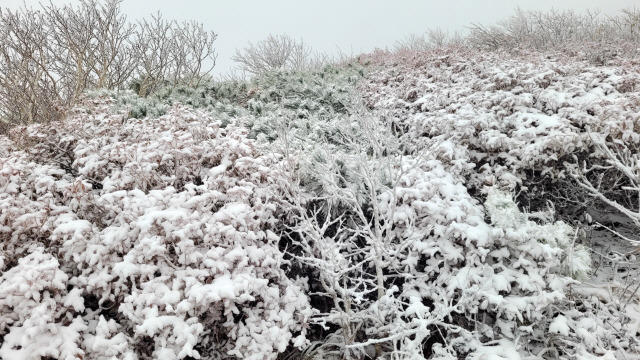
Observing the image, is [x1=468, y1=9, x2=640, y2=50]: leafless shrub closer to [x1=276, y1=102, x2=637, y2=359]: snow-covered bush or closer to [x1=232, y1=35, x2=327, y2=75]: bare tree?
[x1=232, y1=35, x2=327, y2=75]: bare tree

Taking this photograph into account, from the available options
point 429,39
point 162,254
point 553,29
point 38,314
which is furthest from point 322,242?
point 429,39

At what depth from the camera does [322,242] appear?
3.58 m

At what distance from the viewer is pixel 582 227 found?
211 inches

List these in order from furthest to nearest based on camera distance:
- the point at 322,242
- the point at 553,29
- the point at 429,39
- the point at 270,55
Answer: the point at 429,39 < the point at 270,55 < the point at 553,29 < the point at 322,242

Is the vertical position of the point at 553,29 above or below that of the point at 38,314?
above

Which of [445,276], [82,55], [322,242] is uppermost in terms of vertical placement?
[82,55]

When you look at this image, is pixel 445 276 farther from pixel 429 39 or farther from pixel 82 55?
pixel 429 39

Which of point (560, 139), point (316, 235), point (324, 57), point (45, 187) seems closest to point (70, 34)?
point (45, 187)

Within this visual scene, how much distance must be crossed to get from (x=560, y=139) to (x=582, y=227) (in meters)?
1.34

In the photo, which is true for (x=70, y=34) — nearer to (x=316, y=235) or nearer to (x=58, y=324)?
(x=58, y=324)

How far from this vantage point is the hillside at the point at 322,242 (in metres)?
3.30

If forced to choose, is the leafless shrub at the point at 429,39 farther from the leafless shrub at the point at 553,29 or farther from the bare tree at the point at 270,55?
the bare tree at the point at 270,55

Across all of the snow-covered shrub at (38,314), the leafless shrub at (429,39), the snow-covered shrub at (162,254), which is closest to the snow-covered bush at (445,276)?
the snow-covered shrub at (162,254)

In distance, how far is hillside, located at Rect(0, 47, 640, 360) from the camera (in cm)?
330
